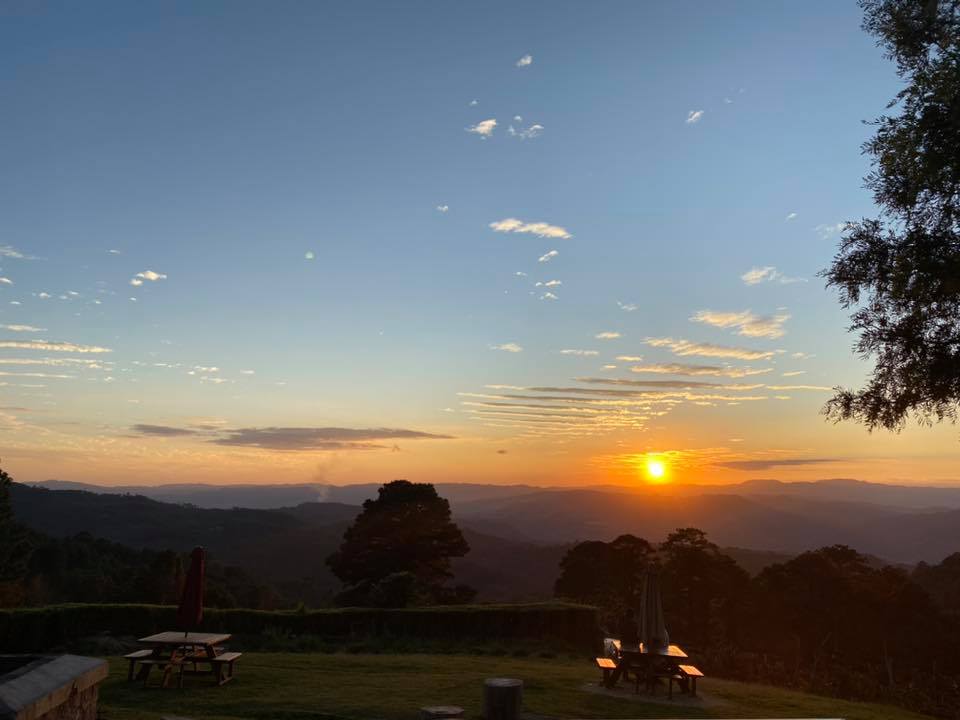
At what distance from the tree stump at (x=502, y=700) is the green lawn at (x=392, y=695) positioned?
476cm

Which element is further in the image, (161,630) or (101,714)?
(161,630)

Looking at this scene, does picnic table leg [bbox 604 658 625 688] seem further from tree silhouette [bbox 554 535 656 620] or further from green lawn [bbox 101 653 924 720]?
tree silhouette [bbox 554 535 656 620]

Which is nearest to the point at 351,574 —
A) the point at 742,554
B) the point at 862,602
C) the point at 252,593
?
the point at 252,593

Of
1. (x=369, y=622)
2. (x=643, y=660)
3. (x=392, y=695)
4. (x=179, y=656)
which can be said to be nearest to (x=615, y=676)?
(x=643, y=660)

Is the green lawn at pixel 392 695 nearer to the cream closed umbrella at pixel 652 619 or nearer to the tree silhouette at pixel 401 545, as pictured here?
the cream closed umbrella at pixel 652 619

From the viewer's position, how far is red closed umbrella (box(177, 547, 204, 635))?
1350 cm

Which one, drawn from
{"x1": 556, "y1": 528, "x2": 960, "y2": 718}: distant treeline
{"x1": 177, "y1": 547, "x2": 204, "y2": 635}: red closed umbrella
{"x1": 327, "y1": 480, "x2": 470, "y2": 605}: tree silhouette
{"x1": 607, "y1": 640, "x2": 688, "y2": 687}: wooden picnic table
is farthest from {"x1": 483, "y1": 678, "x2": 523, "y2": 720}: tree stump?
{"x1": 327, "y1": 480, "x2": 470, "y2": 605}: tree silhouette

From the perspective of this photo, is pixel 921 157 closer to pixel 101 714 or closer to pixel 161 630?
pixel 101 714

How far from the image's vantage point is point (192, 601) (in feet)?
44.8

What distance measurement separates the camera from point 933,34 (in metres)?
12.9

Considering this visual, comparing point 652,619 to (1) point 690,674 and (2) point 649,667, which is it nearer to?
(2) point 649,667

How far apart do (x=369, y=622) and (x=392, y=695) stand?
31.3ft

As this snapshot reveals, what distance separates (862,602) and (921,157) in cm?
3524

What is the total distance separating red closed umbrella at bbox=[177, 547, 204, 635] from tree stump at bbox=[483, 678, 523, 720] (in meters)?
8.49
